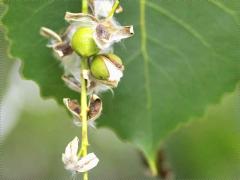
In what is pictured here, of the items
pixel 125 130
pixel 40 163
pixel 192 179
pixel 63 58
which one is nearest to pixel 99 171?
pixel 40 163

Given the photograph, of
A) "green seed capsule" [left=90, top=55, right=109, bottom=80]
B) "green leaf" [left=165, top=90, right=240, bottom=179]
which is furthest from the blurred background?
"green seed capsule" [left=90, top=55, right=109, bottom=80]

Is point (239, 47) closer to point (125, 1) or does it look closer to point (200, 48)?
point (200, 48)

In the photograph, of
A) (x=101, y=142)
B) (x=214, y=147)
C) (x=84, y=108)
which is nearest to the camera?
(x=84, y=108)

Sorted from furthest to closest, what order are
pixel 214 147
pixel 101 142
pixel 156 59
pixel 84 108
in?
pixel 101 142
pixel 214 147
pixel 156 59
pixel 84 108

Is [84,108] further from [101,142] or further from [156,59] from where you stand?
[101,142]

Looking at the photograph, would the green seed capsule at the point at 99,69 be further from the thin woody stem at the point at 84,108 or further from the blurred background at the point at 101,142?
the blurred background at the point at 101,142

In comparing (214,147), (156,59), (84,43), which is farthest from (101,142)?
(84,43)

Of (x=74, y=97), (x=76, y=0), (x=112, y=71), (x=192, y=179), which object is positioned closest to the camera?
(x=112, y=71)
